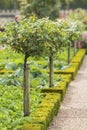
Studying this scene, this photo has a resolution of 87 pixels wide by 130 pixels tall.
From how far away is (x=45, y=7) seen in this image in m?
29.0

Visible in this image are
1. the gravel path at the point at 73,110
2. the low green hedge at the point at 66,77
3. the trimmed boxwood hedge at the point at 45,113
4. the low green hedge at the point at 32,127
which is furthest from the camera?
the low green hedge at the point at 66,77

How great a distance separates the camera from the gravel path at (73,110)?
1027 cm

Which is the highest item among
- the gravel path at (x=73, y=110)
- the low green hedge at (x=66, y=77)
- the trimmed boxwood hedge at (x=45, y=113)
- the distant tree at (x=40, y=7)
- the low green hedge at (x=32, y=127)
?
the low green hedge at (x=32, y=127)

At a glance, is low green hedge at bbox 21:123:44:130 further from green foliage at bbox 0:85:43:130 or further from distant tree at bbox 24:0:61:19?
distant tree at bbox 24:0:61:19

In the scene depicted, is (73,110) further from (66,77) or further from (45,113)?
(66,77)

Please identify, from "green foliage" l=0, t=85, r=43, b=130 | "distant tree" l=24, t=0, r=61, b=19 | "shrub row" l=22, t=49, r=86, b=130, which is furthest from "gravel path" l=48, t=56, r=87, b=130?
"distant tree" l=24, t=0, r=61, b=19

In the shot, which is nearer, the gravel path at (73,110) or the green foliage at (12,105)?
the green foliage at (12,105)

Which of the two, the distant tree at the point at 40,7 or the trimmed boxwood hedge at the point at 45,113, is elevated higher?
the trimmed boxwood hedge at the point at 45,113

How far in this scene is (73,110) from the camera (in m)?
11.7

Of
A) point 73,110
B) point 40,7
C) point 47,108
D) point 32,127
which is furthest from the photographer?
point 40,7

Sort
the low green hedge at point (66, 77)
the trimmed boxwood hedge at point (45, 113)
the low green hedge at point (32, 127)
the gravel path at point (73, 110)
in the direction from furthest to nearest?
1. the low green hedge at point (66, 77)
2. the gravel path at point (73, 110)
3. the trimmed boxwood hedge at point (45, 113)
4. the low green hedge at point (32, 127)

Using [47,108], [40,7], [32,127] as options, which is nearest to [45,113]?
[47,108]

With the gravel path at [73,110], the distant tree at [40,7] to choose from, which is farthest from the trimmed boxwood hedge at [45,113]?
the distant tree at [40,7]

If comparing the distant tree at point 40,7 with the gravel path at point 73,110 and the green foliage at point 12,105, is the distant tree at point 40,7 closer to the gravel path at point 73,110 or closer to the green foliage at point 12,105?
the gravel path at point 73,110
